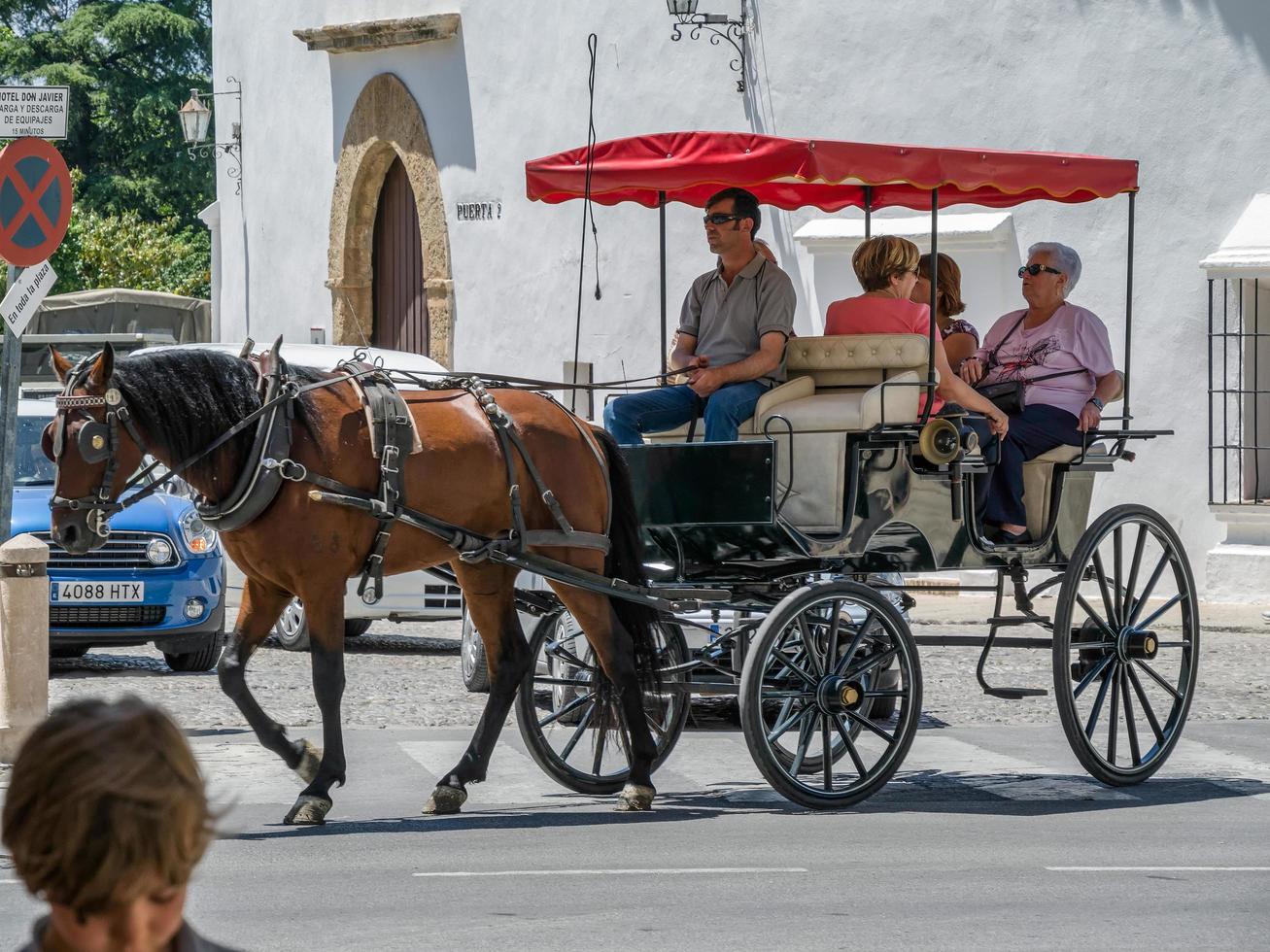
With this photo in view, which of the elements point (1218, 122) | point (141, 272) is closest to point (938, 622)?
point (1218, 122)

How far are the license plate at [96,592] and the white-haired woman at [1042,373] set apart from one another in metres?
5.77

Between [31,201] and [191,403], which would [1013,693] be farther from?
[31,201]

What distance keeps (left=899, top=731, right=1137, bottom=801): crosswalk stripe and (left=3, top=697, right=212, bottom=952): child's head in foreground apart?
21.5ft

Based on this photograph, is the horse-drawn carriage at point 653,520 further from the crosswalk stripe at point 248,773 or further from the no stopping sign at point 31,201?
the no stopping sign at point 31,201

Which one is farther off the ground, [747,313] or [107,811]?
[747,313]

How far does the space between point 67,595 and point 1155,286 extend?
9.25 m

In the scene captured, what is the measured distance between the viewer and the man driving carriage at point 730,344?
8.26m

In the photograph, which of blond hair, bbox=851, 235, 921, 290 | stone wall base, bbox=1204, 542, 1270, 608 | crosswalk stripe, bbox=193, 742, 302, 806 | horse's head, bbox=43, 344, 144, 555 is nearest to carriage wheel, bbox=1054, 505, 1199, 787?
blond hair, bbox=851, 235, 921, 290

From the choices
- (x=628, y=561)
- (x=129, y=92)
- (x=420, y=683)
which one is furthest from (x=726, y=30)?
(x=129, y=92)

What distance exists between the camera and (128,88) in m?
51.1

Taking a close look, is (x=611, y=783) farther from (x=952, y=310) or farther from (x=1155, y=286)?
(x=1155, y=286)

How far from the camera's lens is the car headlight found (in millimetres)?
12773

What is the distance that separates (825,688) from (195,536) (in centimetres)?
617

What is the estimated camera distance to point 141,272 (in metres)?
46.0
